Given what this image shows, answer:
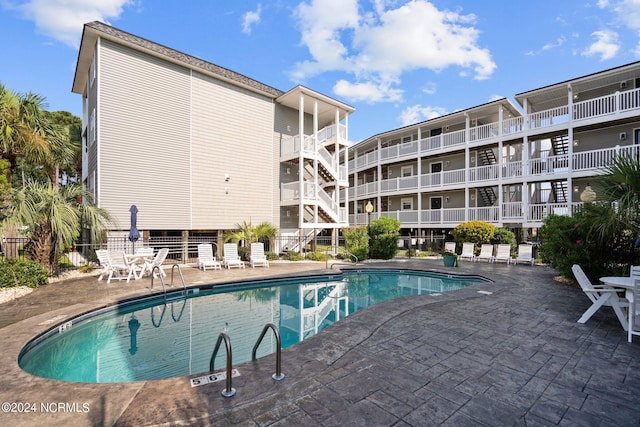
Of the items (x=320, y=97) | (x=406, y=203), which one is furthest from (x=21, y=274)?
(x=406, y=203)

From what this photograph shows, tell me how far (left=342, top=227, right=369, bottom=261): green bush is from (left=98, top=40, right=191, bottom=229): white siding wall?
831cm

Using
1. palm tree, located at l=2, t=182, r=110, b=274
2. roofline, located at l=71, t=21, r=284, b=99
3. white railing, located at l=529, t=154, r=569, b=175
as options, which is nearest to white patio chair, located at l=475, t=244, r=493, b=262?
white railing, located at l=529, t=154, r=569, b=175

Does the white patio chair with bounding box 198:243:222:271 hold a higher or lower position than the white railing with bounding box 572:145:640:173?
lower

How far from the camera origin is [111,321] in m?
6.71

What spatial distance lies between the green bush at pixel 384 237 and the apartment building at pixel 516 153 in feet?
13.5

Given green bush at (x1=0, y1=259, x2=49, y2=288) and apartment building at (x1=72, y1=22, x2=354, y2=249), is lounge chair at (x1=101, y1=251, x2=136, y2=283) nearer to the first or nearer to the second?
green bush at (x1=0, y1=259, x2=49, y2=288)

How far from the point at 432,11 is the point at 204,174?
43.3 ft

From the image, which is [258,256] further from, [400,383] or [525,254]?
[525,254]

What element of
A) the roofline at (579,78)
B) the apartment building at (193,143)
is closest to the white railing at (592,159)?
the roofline at (579,78)

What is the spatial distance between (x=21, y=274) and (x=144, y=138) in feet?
25.2

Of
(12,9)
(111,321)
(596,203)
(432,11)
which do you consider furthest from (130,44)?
(596,203)

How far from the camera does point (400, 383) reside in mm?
3479

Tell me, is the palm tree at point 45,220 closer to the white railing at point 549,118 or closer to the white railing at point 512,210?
the white railing at point 512,210

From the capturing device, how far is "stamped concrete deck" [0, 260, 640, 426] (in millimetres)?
2859
